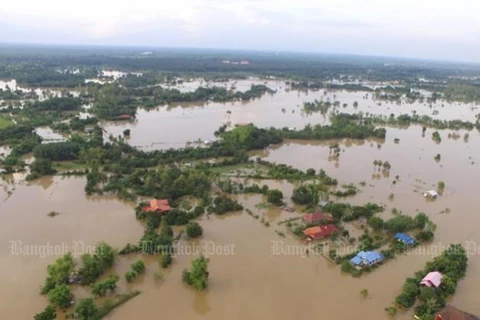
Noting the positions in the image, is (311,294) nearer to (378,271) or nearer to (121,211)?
(378,271)

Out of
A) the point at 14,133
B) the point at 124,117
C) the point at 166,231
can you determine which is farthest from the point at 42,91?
the point at 166,231

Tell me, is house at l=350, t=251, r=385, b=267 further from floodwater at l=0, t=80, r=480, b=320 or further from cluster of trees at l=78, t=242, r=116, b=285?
cluster of trees at l=78, t=242, r=116, b=285

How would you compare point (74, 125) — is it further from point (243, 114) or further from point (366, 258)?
point (366, 258)

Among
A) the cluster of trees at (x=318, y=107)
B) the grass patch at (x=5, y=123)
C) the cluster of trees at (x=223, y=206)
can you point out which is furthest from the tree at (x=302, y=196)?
the cluster of trees at (x=318, y=107)

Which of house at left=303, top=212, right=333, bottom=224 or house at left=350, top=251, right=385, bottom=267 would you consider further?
house at left=303, top=212, right=333, bottom=224

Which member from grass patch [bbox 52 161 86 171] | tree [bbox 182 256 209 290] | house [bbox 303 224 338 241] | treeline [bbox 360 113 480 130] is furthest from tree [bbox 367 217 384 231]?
treeline [bbox 360 113 480 130]

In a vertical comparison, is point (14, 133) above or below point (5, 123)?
below

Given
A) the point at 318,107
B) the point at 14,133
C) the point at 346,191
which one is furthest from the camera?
the point at 318,107
